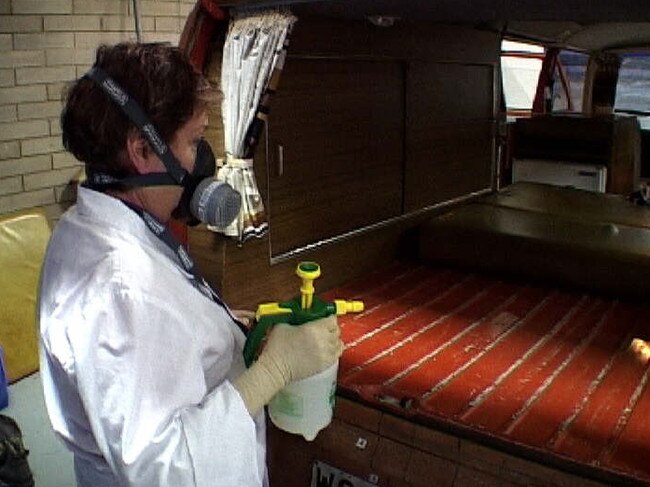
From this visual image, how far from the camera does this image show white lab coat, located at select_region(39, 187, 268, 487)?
117 centimetres

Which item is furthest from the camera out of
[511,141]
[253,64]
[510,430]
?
[511,141]

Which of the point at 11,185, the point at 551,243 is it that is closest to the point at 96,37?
the point at 11,185

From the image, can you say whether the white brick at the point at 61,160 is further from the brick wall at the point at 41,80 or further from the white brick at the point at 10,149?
the white brick at the point at 10,149

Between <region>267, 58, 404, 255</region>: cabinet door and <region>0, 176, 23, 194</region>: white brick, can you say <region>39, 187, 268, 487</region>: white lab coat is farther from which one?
Result: <region>0, 176, 23, 194</region>: white brick

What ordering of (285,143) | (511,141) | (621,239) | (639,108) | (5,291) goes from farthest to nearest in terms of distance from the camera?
(639,108)
(511,141)
(621,239)
(5,291)
(285,143)

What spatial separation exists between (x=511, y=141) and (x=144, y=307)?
4619 mm

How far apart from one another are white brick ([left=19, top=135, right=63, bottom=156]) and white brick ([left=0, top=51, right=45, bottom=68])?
29cm

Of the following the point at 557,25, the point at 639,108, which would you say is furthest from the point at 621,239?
the point at 639,108

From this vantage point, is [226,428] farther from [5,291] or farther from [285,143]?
[5,291]

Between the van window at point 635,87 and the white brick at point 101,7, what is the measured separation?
153 inches

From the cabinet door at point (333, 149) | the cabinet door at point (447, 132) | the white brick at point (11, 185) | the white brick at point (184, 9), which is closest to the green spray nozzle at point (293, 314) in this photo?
the cabinet door at point (333, 149)

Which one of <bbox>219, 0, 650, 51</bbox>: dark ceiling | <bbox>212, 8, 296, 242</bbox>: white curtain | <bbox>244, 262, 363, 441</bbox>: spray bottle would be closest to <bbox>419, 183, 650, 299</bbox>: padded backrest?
<bbox>219, 0, 650, 51</bbox>: dark ceiling

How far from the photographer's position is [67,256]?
1309 mm

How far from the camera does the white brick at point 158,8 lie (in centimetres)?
383
